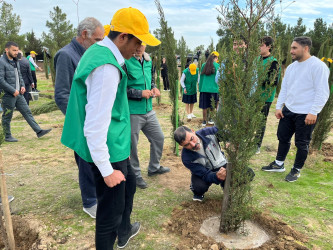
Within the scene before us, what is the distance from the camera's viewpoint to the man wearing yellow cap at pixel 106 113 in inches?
59.7

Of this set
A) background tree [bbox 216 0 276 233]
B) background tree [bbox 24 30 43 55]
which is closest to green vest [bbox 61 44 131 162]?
background tree [bbox 216 0 276 233]

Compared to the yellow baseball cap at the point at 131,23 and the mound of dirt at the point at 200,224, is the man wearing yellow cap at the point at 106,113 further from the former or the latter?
the mound of dirt at the point at 200,224

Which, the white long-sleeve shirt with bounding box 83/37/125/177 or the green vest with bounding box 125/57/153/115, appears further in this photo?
the green vest with bounding box 125/57/153/115

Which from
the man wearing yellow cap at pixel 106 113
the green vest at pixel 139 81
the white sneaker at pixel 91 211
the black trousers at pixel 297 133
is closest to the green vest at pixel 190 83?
the black trousers at pixel 297 133

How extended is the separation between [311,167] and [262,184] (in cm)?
129

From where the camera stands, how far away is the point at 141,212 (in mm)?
3121

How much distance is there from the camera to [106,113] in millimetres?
1542

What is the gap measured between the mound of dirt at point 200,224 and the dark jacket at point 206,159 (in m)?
0.42

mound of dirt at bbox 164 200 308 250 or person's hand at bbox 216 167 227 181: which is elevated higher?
person's hand at bbox 216 167 227 181

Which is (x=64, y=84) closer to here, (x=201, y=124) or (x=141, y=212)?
(x=141, y=212)

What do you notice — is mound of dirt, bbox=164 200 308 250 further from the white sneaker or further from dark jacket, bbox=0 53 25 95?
dark jacket, bbox=0 53 25 95

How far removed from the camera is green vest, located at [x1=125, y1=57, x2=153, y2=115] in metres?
3.33

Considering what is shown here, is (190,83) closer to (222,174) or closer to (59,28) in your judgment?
(222,174)

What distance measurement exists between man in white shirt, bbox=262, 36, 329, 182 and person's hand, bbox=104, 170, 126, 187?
10.3 ft
